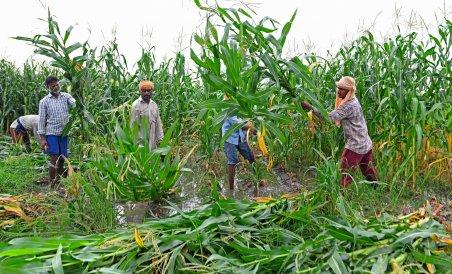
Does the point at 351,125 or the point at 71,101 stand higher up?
the point at 71,101

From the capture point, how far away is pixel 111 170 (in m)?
4.33

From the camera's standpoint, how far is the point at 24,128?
24.0 feet

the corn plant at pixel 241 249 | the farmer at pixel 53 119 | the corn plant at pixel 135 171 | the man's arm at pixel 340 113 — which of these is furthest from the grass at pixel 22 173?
the man's arm at pixel 340 113

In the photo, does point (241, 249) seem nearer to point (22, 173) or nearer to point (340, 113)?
point (340, 113)

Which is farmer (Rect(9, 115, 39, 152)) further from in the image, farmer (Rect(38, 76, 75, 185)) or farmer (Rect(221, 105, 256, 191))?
farmer (Rect(221, 105, 256, 191))

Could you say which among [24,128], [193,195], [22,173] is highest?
[24,128]

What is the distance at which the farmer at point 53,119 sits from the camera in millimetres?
5602

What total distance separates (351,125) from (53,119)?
3.09 meters

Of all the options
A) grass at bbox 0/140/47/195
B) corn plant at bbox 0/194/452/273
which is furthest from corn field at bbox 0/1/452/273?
grass at bbox 0/140/47/195

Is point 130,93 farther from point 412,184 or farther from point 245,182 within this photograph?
point 412,184

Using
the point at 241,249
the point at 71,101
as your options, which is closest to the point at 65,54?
the point at 71,101

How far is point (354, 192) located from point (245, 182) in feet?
5.23

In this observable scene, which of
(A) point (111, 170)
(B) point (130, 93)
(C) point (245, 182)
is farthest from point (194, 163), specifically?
(A) point (111, 170)

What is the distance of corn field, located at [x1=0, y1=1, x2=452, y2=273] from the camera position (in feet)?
9.20
